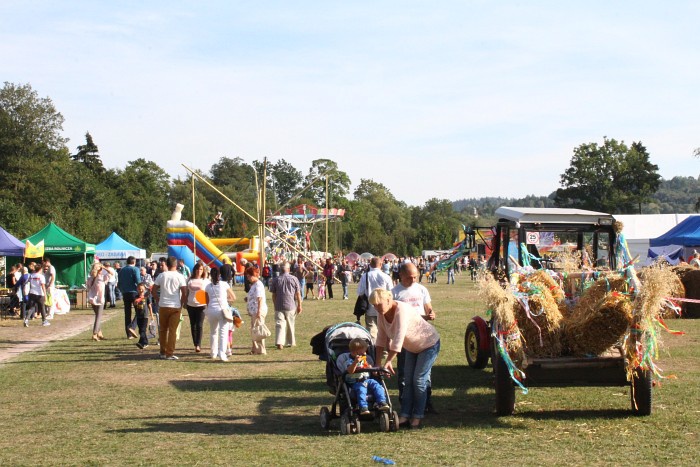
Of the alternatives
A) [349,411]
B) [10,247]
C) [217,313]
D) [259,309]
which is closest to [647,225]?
[10,247]

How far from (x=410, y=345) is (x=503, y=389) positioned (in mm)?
1251

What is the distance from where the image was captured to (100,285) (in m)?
18.8

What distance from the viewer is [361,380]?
8.70 m

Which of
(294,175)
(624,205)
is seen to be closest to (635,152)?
(624,205)

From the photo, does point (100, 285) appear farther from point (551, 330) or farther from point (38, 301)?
point (551, 330)

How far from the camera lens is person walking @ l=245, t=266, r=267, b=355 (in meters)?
15.5

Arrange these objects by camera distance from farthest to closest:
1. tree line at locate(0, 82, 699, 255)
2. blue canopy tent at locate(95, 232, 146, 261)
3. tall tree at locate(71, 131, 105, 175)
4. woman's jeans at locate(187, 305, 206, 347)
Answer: tall tree at locate(71, 131, 105, 175), tree line at locate(0, 82, 699, 255), blue canopy tent at locate(95, 232, 146, 261), woman's jeans at locate(187, 305, 206, 347)

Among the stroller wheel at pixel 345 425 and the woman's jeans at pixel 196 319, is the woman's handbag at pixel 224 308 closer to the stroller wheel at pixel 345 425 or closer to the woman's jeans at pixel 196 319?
the woman's jeans at pixel 196 319

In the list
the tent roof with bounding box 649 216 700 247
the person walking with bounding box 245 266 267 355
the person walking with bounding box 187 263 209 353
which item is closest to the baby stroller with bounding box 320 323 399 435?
the person walking with bounding box 245 266 267 355

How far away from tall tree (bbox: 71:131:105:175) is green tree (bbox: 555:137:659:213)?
188 ft

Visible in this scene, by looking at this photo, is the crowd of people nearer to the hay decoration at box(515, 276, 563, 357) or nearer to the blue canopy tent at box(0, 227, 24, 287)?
the hay decoration at box(515, 276, 563, 357)

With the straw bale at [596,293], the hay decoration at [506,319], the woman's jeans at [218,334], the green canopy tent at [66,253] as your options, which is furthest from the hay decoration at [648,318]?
the green canopy tent at [66,253]

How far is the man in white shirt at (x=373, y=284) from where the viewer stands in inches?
559

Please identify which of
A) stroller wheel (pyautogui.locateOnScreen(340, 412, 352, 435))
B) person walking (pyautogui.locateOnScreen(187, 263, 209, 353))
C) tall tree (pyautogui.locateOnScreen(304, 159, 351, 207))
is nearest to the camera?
stroller wheel (pyautogui.locateOnScreen(340, 412, 352, 435))
